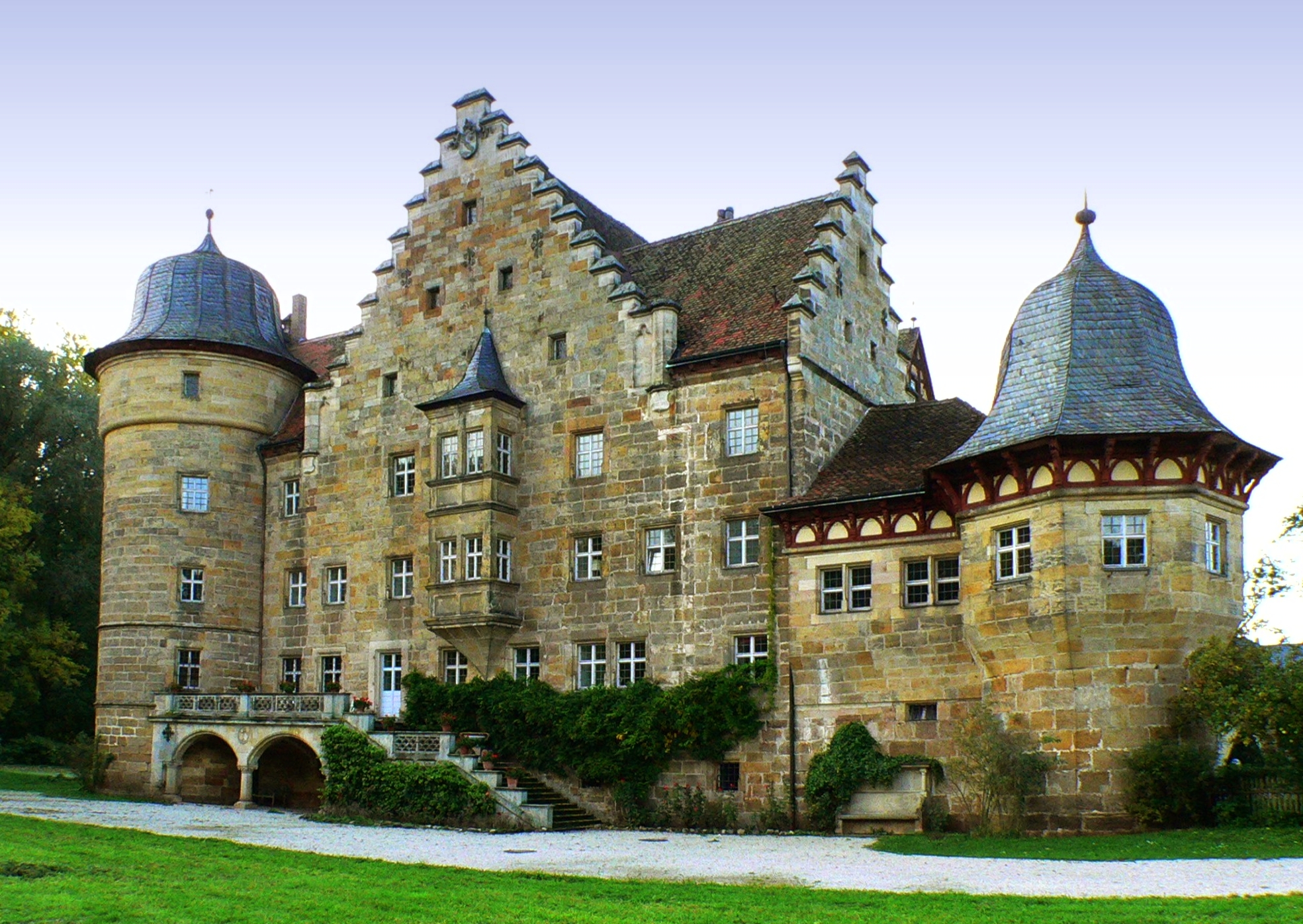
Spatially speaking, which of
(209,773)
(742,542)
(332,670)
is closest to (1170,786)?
(742,542)

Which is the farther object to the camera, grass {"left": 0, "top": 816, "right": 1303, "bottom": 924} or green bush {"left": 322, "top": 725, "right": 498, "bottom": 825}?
green bush {"left": 322, "top": 725, "right": 498, "bottom": 825}

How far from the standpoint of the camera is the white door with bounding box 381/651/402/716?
34.5 metres

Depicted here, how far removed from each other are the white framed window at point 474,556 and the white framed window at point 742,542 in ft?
19.7

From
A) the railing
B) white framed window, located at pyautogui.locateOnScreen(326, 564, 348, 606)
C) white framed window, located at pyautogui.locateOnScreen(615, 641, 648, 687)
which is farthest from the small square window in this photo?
white framed window, located at pyautogui.locateOnScreen(326, 564, 348, 606)

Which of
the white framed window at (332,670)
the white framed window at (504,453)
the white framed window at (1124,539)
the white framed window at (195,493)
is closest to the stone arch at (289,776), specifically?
the white framed window at (332,670)

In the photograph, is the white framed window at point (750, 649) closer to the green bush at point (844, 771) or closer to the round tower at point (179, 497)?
the green bush at point (844, 771)

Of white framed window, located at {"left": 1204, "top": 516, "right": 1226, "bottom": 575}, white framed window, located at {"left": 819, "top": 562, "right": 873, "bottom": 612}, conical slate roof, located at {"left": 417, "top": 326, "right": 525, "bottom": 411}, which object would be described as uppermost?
conical slate roof, located at {"left": 417, "top": 326, "right": 525, "bottom": 411}

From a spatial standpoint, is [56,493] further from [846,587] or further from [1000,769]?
[1000,769]

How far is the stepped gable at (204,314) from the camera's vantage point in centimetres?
3806

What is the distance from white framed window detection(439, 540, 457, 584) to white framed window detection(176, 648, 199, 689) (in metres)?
8.36

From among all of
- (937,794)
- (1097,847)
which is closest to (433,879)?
(1097,847)

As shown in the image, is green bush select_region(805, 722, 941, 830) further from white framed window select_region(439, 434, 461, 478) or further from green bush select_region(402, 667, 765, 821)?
white framed window select_region(439, 434, 461, 478)

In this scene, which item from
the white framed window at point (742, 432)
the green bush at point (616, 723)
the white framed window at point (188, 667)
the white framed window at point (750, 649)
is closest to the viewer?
the green bush at point (616, 723)

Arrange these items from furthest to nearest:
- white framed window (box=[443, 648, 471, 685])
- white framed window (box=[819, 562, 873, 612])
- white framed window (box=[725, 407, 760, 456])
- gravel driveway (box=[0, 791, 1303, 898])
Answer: white framed window (box=[443, 648, 471, 685])
white framed window (box=[725, 407, 760, 456])
white framed window (box=[819, 562, 873, 612])
gravel driveway (box=[0, 791, 1303, 898])
